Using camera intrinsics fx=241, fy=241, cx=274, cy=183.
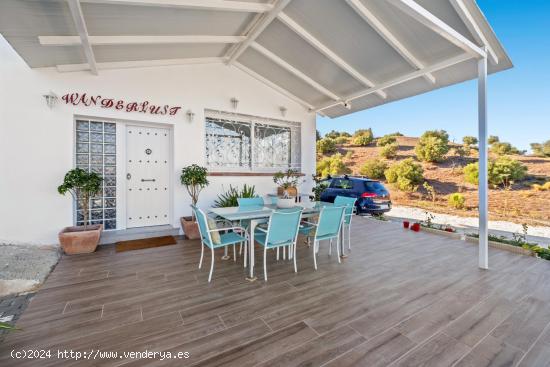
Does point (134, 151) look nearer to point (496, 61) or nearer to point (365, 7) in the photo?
point (365, 7)

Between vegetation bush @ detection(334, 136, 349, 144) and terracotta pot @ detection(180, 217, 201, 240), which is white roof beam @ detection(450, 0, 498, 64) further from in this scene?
vegetation bush @ detection(334, 136, 349, 144)

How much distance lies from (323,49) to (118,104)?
3.89 meters

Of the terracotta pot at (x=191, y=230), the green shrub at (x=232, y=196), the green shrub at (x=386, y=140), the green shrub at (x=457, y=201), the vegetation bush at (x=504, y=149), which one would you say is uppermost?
the green shrub at (x=386, y=140)

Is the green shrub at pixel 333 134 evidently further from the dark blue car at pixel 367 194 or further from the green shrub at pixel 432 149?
the dark blue car at pixel 367 194

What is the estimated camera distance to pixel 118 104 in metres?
4.48

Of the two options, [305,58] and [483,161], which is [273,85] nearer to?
[305,58]

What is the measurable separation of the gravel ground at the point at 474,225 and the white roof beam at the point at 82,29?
7.96 m

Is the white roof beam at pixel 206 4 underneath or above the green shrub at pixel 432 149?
above

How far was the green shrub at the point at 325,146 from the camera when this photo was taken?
55.4ft

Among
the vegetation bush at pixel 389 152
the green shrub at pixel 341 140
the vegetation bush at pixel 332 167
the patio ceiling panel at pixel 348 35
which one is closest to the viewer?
the patio ceiling panel at pixel 348 35

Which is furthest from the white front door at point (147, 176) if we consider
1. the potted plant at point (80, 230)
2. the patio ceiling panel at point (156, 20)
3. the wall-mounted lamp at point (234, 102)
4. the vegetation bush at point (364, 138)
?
the vegetation bush at point (364, 138)

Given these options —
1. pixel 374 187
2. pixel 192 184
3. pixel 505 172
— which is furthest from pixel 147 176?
pixel 505 172

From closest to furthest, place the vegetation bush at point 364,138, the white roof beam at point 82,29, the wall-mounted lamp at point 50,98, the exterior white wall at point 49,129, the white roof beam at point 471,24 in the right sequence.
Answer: the white roof beam at point 82,29, the white roof beam at point 471,24, the exterior white wall at point 49,129, the wall-mounted lamp at point 50,98, the vegetation bush at point 364,138

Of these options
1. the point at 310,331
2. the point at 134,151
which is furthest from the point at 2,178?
the point at 310,331
